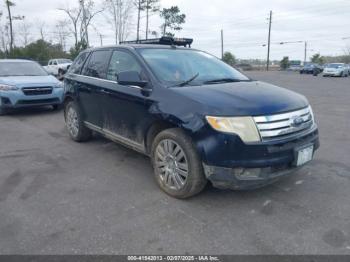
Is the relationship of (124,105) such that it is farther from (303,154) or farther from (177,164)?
(303,154)

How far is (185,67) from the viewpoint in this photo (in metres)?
4.28

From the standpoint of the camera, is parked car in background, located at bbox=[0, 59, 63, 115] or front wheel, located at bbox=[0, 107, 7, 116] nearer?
parked car in background, located at bbox=[0, 59, 63, 115]

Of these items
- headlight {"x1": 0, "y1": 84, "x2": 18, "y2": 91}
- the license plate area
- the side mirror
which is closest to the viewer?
the license plate area

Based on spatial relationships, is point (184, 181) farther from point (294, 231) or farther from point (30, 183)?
point (30, 183)

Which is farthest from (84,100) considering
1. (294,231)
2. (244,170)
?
(294,231)

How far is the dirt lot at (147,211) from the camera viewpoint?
2756 mm

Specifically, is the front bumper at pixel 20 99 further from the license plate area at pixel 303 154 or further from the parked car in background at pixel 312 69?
the parked car in background at pixel 312 69

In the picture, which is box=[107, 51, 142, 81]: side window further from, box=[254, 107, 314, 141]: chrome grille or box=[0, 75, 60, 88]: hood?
box=[0, 75, 60, 88]: hood

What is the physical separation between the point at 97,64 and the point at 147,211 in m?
2.81

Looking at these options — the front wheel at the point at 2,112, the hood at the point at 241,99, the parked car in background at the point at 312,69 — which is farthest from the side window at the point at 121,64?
the parked car in background at the point at 312,69

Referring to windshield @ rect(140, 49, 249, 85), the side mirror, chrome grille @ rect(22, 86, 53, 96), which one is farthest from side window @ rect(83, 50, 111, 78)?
chrome grille @ rect(22, 86, 53, 96)

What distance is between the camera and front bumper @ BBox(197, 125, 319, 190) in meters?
3.08

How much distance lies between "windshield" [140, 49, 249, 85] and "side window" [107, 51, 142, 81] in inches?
6.6

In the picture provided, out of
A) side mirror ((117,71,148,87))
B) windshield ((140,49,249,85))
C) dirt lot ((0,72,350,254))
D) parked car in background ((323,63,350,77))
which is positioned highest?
parked car in background ((323,63,350,77))
